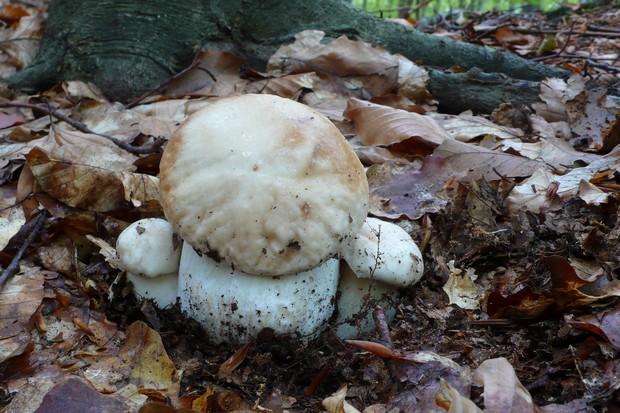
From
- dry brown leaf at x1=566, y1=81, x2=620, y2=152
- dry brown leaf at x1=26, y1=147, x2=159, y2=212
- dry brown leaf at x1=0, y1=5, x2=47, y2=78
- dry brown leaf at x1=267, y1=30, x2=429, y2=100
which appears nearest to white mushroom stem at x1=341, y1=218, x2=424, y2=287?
dry brown leaf at x1=26, y1=147, x2=159, y2=212

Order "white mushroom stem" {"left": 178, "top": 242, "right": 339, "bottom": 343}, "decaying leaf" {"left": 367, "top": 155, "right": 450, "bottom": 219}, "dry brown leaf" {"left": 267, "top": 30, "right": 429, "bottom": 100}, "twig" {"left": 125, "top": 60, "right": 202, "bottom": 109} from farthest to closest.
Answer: "dry brown leaf" {"left": 267, "top": 30, "right": 429, "bottom": 100} < "twig" {"left": 125, "top": 60, "right": 202, "bottom": 109} < "decaying leaf" {"left": 367, "top": 155, "right": 450, "bottom": 219} < "white mushroom stem" {"left": 178, "top": 242, "right": 339, "bottom": 343}

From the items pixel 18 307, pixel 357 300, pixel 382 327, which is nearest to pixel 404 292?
pixel 357 300

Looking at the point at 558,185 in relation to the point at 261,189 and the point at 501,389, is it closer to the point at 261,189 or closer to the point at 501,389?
the point at 501,389

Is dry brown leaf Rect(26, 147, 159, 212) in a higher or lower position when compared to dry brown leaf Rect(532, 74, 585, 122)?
higher

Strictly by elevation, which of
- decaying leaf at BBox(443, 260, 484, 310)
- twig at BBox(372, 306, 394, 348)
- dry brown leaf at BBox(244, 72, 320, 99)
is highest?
twig at BBox(372, 306, 394, 348)

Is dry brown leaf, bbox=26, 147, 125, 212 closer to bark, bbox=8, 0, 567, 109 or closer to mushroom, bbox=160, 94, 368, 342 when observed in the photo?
mushroom, bbox=160, 94, 368, 342

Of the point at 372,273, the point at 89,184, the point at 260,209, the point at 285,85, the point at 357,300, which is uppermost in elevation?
the point at 260,209

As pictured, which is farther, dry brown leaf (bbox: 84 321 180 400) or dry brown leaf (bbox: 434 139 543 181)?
dry brown leaf (bbox: 434 139 543 181)

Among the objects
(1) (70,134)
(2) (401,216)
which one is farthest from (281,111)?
(1) (70,134)
